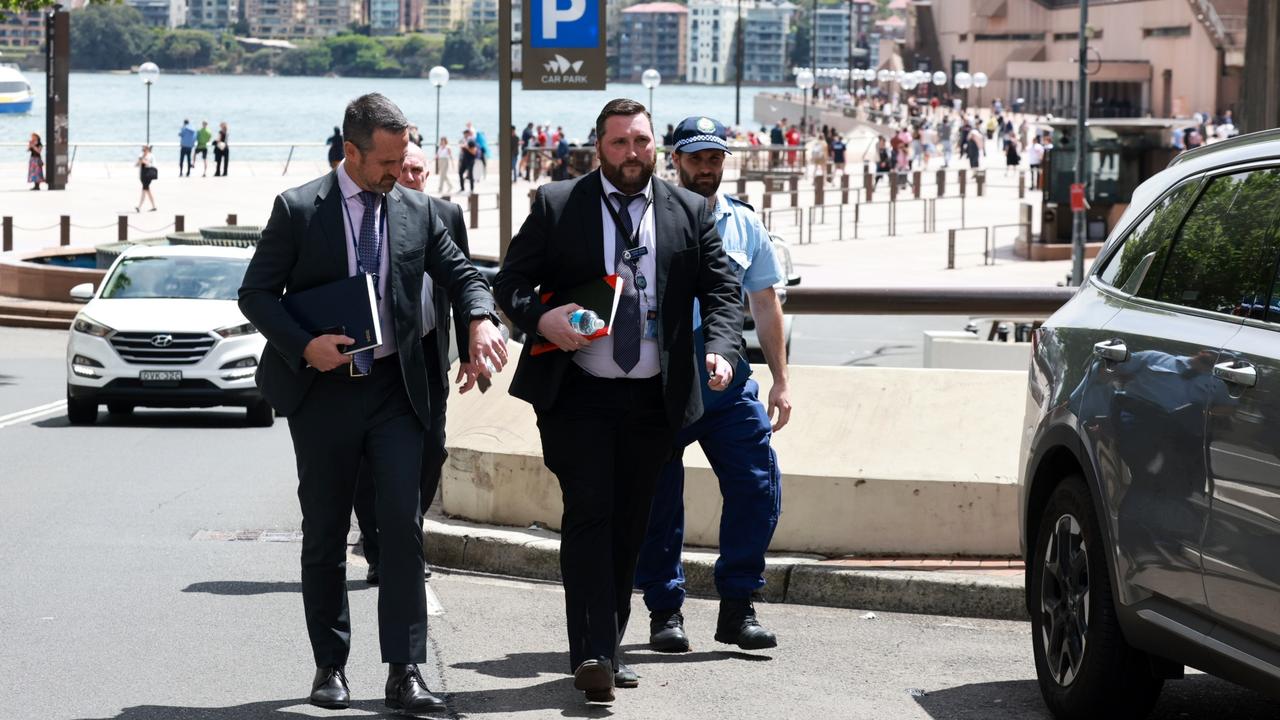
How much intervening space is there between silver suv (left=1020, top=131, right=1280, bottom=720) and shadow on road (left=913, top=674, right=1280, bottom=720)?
0.79 feet

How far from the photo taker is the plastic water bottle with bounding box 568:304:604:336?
19.0ft

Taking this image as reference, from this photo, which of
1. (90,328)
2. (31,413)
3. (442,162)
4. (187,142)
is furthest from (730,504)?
(187,142)

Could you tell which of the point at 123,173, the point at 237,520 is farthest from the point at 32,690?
the point at 123,173

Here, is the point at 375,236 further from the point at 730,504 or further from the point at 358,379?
the point at 730,504

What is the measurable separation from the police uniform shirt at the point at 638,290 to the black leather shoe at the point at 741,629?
1.23 meters

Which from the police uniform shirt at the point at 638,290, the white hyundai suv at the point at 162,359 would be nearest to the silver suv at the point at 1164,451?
the police uniform shirt at the point at 638,290

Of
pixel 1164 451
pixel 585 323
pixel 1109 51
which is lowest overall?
pixel 1164 451

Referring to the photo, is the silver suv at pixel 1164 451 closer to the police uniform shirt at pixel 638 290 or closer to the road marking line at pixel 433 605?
the police uniform shirt at pixel 638 290

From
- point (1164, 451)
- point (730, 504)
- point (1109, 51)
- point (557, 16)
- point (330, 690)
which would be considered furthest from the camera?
point (1109, 51)

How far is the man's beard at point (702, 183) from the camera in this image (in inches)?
267

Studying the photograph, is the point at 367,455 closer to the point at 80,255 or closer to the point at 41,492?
the point at 41,492

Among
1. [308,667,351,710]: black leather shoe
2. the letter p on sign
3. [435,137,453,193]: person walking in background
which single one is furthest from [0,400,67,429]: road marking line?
[435,137,453,193]: person walking in background

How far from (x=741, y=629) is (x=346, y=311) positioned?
192 centimetres

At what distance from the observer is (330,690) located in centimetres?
597
